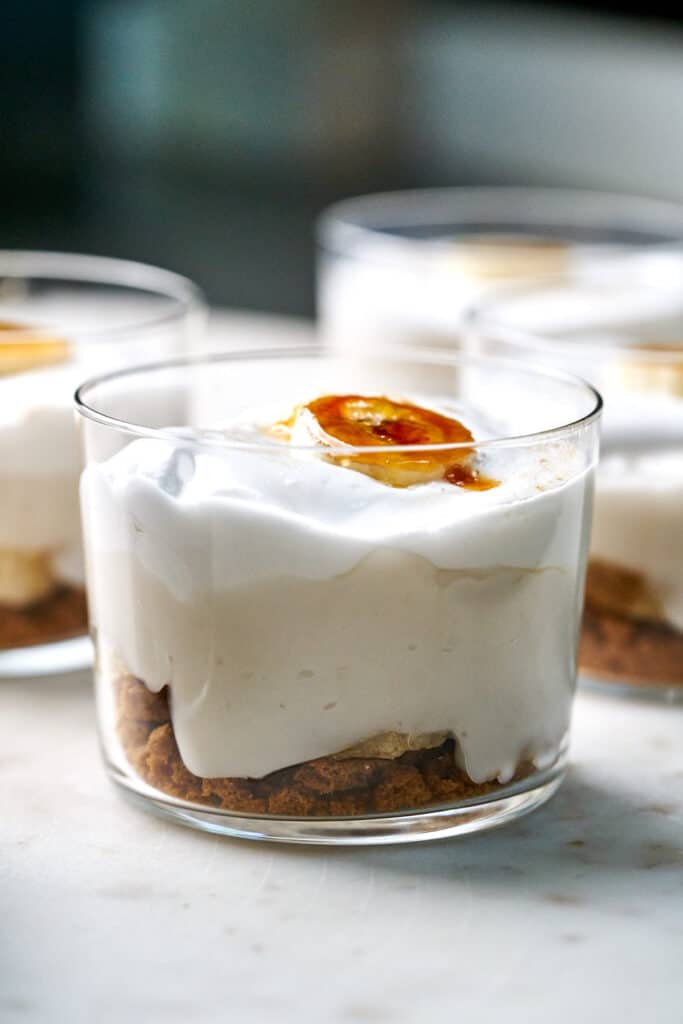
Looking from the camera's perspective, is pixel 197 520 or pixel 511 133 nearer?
pixel 197 520

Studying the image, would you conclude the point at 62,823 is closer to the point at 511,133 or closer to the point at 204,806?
the point at 204,806

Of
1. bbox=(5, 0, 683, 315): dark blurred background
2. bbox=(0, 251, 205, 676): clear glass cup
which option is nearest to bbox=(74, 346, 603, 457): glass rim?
bbox=(0, 251, 205, 676): clear glass cup

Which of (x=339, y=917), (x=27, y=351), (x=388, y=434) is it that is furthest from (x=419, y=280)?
(x=339, y=917)

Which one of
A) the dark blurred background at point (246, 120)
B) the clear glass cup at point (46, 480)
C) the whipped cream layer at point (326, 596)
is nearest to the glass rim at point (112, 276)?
the clear glass cup at point (46, 480)

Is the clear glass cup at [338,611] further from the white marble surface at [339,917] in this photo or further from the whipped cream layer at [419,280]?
the whipped cream layer at [419,280]

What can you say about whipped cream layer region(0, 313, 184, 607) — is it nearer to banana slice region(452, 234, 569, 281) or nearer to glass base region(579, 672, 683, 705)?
glass base region(579, 672, 683, 705)

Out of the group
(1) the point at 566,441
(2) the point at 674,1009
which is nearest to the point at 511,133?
(1) the point at 566,441

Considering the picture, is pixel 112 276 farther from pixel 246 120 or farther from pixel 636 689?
pixel 246 120
